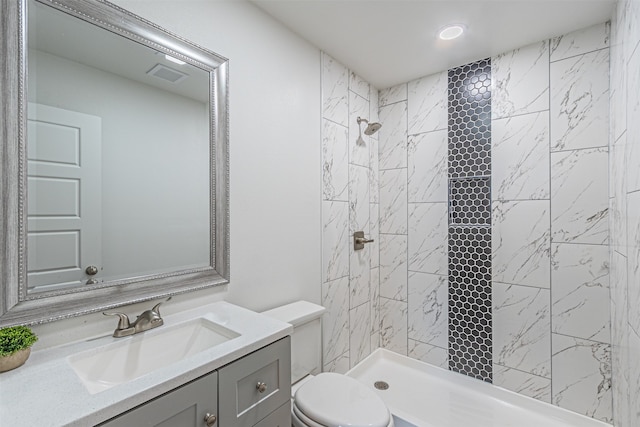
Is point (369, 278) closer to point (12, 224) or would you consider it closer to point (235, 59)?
point (235, 59)

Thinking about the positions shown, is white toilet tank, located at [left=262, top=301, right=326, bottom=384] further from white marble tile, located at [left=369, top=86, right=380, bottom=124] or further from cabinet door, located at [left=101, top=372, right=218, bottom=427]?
white marble tile, located at [left=369, top=86, right=380, bottom=124]

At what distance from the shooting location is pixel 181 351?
1201 millimetres

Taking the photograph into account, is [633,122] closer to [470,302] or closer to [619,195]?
[619,195]

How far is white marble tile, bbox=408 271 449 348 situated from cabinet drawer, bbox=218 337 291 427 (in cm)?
161

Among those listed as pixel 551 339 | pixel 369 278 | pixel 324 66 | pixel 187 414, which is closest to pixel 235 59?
pixel 324 66

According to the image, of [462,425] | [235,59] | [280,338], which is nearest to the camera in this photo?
[280,338]

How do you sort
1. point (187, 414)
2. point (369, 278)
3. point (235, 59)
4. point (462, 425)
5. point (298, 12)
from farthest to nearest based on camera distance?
1. point (369, 278)
2. point (462, 425)
3. point (298, 12)
4. point (235, 59)
5. point (187, 414)

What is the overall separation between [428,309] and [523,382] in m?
0.74

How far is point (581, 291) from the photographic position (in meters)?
1.84

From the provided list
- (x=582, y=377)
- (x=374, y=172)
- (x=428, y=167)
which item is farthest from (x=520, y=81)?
(x=582, y=377)

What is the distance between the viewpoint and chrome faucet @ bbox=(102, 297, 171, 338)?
1.09 metres

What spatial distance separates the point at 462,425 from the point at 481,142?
6.25ft

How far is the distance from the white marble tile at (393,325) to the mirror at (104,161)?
1.67 metres

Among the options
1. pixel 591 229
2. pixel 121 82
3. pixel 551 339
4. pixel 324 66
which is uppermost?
pixel 324 66
